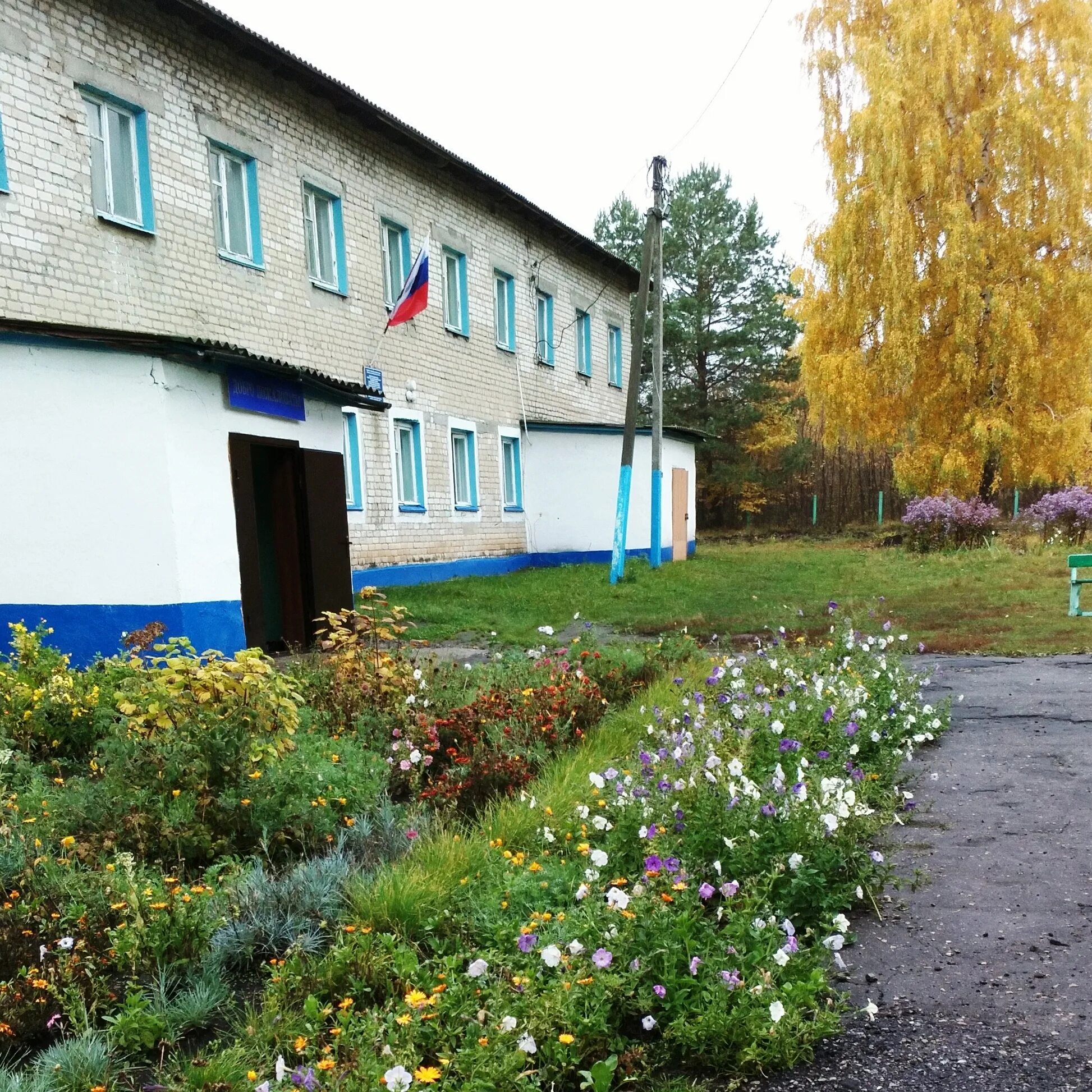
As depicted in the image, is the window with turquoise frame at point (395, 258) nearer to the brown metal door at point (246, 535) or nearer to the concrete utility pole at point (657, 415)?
the concrete utility pole at point (657, 415)

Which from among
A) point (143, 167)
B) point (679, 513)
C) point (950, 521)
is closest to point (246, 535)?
point (143, 167)

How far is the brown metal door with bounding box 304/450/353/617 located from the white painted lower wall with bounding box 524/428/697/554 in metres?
9.45

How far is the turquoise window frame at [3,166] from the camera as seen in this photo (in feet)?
27.0

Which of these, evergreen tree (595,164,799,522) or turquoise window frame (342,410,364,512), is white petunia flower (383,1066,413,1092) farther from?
evergreen tree (595,164,799,522)

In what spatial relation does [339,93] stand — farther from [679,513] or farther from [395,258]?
[679,513]

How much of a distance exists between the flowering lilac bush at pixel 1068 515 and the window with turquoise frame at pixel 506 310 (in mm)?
13000

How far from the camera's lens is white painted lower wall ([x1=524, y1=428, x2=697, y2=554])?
61.1ft

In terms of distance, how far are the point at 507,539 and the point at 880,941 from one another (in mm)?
15150

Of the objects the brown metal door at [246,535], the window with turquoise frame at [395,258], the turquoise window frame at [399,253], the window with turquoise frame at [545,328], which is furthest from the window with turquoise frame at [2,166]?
the window with turquoise frame at [545,328]

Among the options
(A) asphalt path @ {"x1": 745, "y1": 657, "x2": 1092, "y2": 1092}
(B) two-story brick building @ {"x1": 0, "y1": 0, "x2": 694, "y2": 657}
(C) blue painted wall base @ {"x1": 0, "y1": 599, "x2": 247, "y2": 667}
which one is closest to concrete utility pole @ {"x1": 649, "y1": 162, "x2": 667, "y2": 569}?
(B) two-story brick building @ {"x1": 0, "y1": 0, "x2": 694, "y2": 657}

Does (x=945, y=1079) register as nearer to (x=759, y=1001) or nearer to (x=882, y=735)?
(x=759, y=1001)

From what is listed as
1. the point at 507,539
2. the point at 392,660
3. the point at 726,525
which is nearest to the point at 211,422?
the point at 392,660

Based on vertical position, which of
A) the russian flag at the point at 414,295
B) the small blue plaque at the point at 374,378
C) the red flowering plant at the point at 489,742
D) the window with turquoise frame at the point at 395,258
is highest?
the window with turquoise frame at the point at 395,258

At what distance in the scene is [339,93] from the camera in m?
12.2
